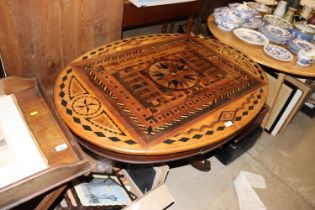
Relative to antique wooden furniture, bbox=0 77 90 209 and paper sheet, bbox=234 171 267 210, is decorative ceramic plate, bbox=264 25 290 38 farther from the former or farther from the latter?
antique wooden furniture, bbox=0 77 90 209

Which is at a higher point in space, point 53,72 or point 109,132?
point 109,132

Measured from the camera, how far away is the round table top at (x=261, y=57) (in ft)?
6.05

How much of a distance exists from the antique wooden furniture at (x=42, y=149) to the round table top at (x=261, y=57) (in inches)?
55.7

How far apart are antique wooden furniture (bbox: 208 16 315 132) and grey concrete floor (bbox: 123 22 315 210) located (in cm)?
42

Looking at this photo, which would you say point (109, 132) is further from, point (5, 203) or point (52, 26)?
point (52, 26)

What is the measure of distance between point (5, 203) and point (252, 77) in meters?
1.39

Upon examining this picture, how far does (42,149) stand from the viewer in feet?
3.41

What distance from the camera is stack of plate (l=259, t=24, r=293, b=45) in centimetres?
208

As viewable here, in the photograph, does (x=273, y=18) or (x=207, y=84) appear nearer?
(x=207, y=84)

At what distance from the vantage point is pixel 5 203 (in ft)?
2.83

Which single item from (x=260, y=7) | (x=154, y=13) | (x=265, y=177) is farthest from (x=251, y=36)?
(x=265, y=177)

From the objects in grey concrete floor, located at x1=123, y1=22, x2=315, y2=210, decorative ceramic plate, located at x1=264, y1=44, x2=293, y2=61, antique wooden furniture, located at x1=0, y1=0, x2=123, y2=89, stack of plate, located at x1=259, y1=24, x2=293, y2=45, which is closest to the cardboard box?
grey concrete floor, located at x1=123, y1=22, x2=315, y2=210

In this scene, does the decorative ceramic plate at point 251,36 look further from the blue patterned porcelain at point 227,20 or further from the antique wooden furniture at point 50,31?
the antique wooden furniture at point 50,31

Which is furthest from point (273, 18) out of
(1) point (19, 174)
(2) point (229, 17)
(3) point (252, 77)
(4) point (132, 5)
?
(1) point (19, 174)
